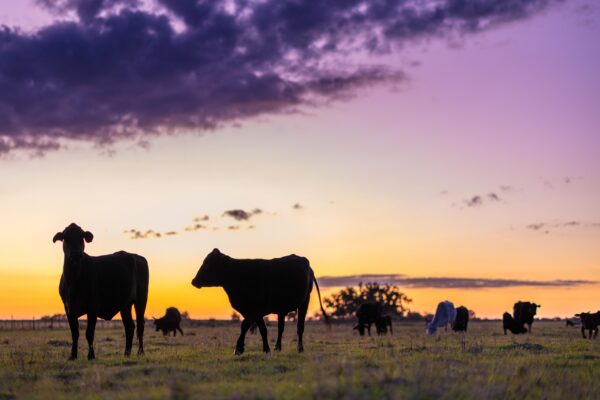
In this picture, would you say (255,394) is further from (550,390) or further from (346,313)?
(346,313)

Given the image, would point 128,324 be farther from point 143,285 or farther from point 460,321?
point 460,321

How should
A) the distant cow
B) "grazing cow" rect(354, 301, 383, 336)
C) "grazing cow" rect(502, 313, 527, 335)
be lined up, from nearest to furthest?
"grazing cow" rect(502, 313, 527, 335), "grazing cow" rect(354, 301, 383, 336), the distant cow

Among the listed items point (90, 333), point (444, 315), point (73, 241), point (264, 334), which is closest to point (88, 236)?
point (73, 241)

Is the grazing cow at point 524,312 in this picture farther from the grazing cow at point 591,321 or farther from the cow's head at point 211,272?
the cow's head at point 211,272

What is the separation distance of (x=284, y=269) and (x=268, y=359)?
4215 mm

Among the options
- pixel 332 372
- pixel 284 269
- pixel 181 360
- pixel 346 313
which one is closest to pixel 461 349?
pixel 284 269

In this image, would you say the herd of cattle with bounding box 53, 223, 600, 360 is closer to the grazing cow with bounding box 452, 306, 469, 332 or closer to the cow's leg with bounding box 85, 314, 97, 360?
the cow's leg with bounding box 85, 314, 97, 360

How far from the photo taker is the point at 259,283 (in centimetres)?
2070

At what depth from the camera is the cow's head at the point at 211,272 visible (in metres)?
21.0

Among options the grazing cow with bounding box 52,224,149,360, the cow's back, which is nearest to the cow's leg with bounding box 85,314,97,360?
the grazing cow with bounding box 52,224,149,360

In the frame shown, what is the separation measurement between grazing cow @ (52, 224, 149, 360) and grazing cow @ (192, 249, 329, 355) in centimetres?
188

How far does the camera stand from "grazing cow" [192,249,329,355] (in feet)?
67.8

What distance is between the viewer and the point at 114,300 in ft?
66.0

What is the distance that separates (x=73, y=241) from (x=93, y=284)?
133 centimetres
